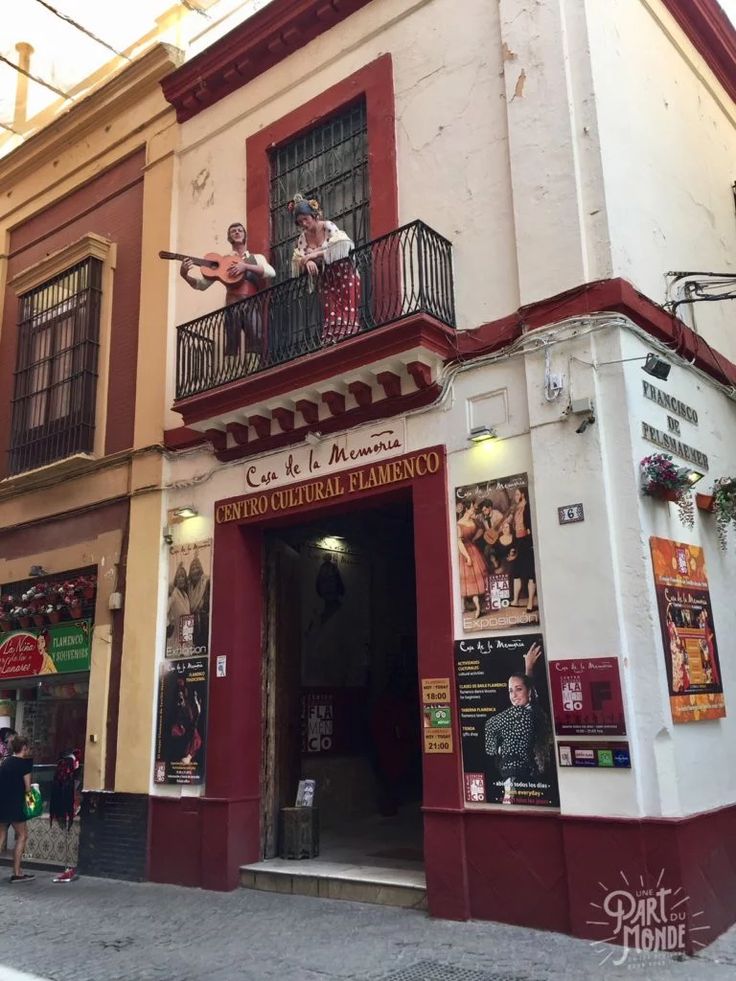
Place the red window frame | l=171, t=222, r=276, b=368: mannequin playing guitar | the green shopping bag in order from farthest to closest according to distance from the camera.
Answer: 1. the green shopping bag
2. l=171, t=222, r=276, b=368: mannequin playing guitar
3. the red window frame

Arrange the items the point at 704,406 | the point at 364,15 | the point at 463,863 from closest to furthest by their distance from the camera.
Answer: the point at 463,863, the point at 704,406, the point at 364,15

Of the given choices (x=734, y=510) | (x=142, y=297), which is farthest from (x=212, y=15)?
(x=734, y=510)

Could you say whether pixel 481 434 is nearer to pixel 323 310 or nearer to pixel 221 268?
pixel 323 310

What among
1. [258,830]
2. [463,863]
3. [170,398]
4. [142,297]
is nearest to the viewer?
[463,863]

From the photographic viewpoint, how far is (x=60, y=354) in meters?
12.4

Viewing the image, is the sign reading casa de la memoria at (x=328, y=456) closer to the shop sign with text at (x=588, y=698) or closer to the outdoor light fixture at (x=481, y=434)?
the outdoor light fixture at (x=481, y=434)

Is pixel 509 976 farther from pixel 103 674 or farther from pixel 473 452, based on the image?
pixel 103 674

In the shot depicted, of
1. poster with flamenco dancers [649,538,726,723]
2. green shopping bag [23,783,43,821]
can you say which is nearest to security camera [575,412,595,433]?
poster with flamenco dancers [649,538,726,723]

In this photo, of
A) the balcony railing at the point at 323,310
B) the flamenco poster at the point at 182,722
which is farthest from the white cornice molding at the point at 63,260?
the flamenco poster at the point at 182,722

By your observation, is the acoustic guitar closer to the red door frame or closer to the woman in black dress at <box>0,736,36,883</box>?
the red door frame

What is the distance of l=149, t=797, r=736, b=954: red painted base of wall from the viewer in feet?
19.7

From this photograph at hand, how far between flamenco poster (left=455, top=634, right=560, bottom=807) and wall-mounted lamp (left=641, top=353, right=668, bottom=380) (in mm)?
2362

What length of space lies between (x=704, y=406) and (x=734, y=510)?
3.61ft

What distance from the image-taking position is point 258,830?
8.95m
